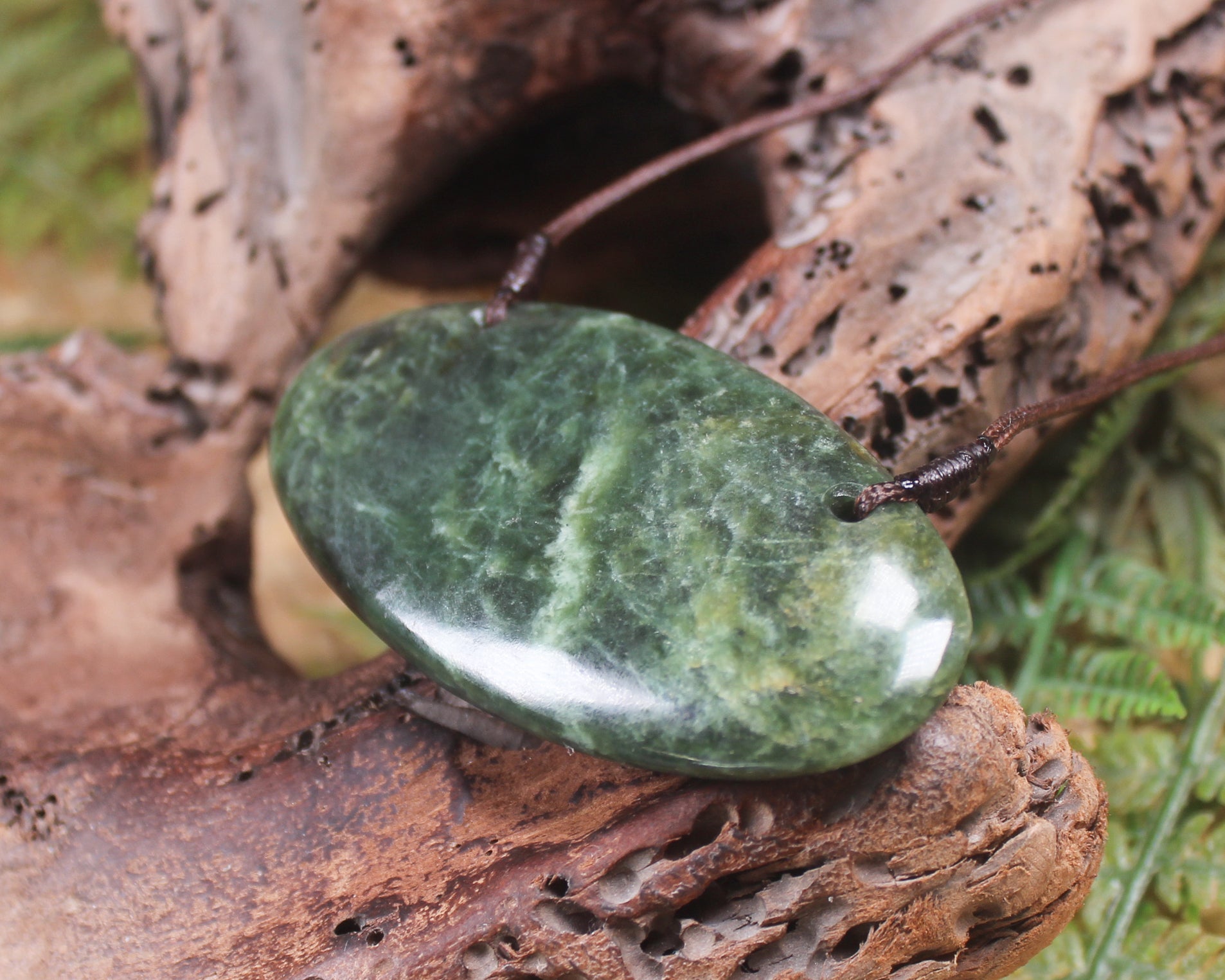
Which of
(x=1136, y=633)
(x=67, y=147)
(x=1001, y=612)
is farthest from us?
(x=67, y=147)

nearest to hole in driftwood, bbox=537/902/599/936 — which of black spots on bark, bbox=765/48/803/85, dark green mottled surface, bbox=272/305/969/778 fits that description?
dark green mottled surface, bbox=272/305/969/778

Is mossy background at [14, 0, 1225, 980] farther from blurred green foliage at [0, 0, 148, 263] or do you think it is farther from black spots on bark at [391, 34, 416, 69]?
black spots on bark at [391, 34, 416, 69]

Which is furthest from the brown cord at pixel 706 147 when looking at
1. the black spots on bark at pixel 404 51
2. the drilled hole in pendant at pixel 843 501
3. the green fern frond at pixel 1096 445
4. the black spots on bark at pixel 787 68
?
the green fern frond at pixel 1096 445

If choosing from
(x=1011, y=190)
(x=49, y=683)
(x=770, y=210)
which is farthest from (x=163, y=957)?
(x=1011, y=190)

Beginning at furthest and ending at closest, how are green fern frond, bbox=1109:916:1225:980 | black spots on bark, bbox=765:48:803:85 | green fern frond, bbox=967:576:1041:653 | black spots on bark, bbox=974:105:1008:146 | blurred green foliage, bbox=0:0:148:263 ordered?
blurred green foliage, bbox=0:0:148:263
green fern frond, bbox=967:576:1041:653
black spots on bark, bbox=765:48:803:85
black spots on bark, bbox=974:105:1008:146
green fern frond, bbox=1109:916:1225:980

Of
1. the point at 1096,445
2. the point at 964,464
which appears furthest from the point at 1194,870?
the point at 964,464

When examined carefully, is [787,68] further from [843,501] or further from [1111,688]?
[1111,688]

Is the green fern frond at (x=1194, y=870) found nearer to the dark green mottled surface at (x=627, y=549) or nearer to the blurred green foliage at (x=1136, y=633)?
the blurred green foliage at (x=1136, y=633)
